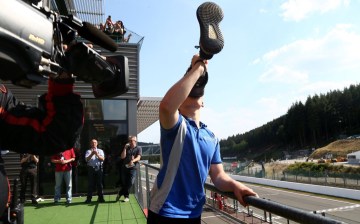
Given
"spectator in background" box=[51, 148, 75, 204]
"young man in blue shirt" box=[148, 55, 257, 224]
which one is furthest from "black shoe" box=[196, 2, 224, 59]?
"spectator in background" box=[51, 148, 75, 204]

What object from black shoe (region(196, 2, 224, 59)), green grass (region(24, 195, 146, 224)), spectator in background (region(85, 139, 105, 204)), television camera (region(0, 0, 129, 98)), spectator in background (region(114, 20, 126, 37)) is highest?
spectator in background (region(114, 20, 126, 37))

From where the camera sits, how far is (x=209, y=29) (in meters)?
1.78

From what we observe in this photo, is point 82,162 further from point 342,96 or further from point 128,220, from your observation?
point 342,96

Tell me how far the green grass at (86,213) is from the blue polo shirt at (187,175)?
4.96 m

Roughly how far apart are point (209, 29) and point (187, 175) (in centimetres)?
92

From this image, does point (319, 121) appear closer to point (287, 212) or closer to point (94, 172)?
point (94, 172)

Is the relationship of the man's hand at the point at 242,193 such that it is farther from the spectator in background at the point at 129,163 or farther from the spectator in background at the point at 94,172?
the spectator in background at the point at 94,172

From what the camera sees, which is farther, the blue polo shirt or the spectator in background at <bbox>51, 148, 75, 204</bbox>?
the spectator in background at <bbox>51, 148, 75, 204</bbox>

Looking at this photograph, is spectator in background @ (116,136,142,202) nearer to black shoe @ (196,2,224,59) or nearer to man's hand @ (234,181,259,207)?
man's hand @ (234,181,259,207)

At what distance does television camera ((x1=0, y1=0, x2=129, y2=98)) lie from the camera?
106cm

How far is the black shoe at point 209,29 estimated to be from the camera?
5.79ft

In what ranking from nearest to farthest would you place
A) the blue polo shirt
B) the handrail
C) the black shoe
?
the handrail → the black shoe → the blue polo shirt

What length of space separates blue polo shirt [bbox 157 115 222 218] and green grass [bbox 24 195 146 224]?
496cm

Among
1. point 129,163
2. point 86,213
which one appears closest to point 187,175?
point 86,213
